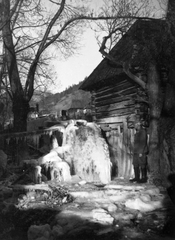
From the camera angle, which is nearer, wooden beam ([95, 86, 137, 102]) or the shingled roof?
the shingled roof

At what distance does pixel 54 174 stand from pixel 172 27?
6.21 m

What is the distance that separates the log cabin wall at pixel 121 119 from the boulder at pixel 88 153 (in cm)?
62

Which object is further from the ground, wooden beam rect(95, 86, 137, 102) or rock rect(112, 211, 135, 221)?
wooden beam rect(95, 86, 137, 102)

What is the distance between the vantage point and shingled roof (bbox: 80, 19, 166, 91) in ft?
30.7

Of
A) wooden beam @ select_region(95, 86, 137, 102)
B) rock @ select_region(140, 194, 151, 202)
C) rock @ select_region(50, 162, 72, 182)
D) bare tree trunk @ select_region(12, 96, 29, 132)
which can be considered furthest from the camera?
bare tree trunk @ select_region(12, 96, 29, 132)

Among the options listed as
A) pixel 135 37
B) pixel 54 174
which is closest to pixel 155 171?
pixel 54 174

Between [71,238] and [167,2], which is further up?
[167,2]

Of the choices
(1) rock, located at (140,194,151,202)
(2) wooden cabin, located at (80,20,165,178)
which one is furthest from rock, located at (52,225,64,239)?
(2) wooden cabin, located at (80,20,165,178)

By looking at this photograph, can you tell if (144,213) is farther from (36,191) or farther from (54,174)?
(54,174)

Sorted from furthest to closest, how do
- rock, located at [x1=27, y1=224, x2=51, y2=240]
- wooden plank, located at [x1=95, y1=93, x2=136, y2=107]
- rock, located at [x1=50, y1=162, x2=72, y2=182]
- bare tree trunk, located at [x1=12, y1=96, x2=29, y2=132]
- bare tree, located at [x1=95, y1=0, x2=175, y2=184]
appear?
bare tree trunk, located at [x1=12, y1=96, x2=29, y2=132] < wooden plank, located at [x1=95, y1=93, x2=136, y2=107] < rock, located at [x1=50, y1=162, x2=72, y2=182] < bare tree, located at [x1=95, y1=0, x2=175, y2=184] < rock, located at [x1=27, y1=224, x2=51, y2=240]

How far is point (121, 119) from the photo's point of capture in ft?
38.2

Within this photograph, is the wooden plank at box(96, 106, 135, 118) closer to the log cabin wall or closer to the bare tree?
the log cabin wall

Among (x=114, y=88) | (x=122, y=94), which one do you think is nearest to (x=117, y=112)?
(x=122, y=94)

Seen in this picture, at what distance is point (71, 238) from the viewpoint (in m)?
4.77
